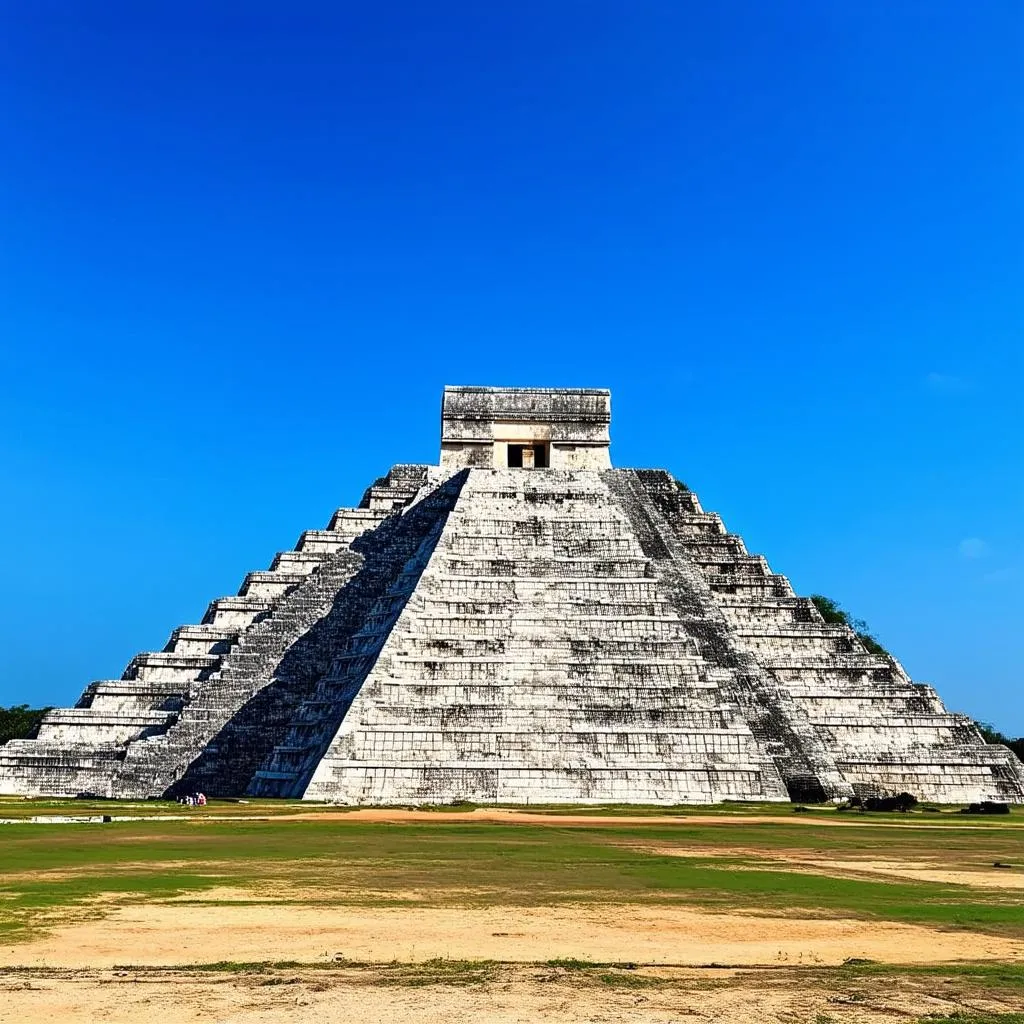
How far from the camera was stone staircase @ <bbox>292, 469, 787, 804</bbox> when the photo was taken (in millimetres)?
17156

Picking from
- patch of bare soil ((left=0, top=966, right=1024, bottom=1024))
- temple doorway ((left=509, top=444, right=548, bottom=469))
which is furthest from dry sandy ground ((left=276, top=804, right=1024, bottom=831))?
temple doorway ((left=509, top=444, right=548, bottom=469))

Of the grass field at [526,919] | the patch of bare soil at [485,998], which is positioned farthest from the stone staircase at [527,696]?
the patch of bare soil at [485,998]

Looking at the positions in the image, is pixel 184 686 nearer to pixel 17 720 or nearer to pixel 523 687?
pixel 523 687

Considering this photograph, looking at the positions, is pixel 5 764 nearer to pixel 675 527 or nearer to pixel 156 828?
pixel 156 828

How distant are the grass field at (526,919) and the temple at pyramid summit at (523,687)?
4.88 m

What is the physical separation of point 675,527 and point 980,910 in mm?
20013

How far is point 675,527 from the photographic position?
27109 millimetres

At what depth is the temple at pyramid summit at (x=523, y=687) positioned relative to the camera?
17484mm

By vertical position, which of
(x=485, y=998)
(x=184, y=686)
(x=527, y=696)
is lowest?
(x=485, y=998)

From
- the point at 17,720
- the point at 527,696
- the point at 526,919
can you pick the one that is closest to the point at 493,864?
the point at 526,919

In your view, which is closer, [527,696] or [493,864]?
[493,864]

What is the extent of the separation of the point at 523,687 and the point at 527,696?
210 mm

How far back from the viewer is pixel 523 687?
18.6 m

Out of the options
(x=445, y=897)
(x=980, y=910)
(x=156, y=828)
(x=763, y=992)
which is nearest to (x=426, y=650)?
(x=156, y=828)
